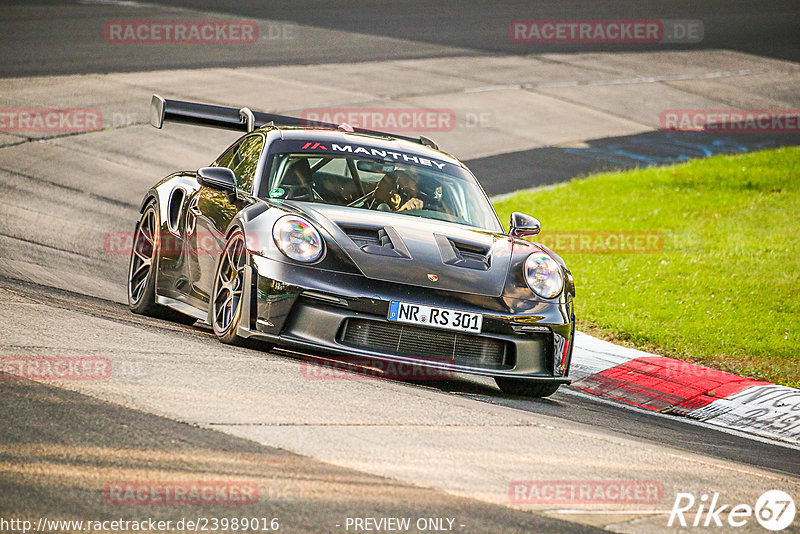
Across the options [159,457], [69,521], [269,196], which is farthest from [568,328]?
[69,521]

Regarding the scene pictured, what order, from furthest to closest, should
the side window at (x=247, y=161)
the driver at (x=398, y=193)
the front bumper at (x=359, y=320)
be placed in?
the side window at (x=247, y=161) < the driver at (x=398, y=193) < the front bumper at (x=359, y=320)

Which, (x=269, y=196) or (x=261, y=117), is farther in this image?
(x=261, y=117)

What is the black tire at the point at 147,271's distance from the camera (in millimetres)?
8422

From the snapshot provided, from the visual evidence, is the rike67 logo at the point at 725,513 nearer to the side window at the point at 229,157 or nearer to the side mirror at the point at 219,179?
the side mirror at the point at 219,179

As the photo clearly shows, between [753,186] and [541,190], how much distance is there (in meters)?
3.29

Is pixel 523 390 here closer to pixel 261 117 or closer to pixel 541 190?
pixel 261 117

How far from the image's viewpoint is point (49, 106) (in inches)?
694

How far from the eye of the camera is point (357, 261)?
659cm

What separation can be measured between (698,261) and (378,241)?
256 inches

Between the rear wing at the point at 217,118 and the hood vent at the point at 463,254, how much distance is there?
73.9 inches

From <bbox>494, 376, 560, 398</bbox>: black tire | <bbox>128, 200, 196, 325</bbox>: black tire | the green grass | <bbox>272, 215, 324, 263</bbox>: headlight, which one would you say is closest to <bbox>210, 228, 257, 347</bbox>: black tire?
<bbox>272, 215, 324, 263</bbox>: headlight

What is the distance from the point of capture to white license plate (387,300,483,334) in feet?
21.2

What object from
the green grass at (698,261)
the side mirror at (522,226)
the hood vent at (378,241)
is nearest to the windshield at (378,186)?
the side mirror at (522,226)

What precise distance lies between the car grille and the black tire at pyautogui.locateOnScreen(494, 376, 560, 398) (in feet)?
1.64
